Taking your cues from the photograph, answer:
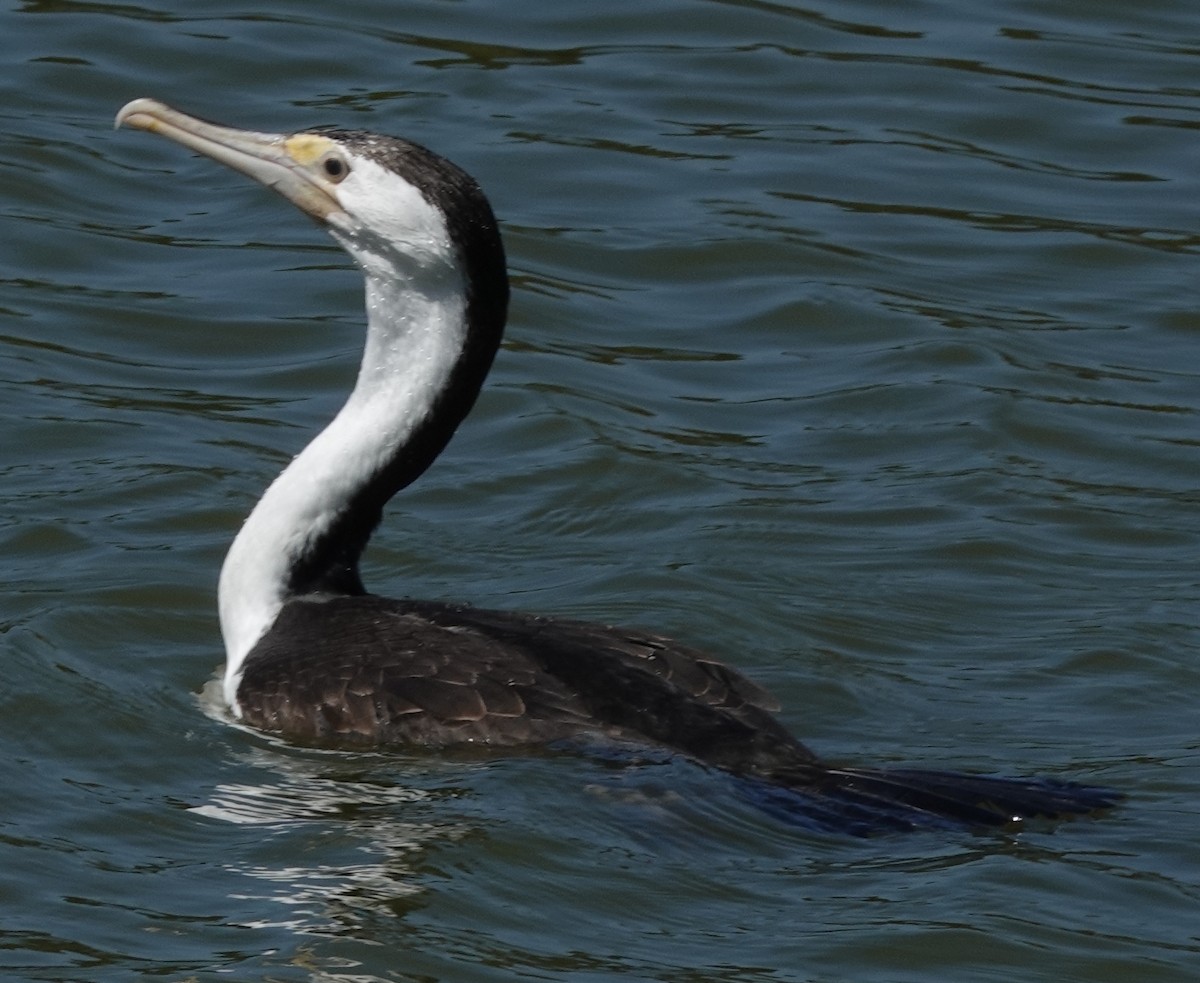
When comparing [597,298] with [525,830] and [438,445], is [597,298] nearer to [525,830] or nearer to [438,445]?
[438,445]

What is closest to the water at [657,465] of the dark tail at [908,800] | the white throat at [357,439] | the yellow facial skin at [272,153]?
the dark tail at [908,800]

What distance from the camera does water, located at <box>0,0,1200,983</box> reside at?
6.70 meters

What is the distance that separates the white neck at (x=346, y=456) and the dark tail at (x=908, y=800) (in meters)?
1.69

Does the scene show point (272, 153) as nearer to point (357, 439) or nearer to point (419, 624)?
point (357, 439)

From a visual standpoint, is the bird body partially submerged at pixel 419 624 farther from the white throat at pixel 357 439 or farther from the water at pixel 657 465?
the water at pixel 657 465

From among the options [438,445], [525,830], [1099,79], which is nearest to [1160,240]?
[1099,79]

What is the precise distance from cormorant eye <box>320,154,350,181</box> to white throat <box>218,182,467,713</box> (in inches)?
5.8

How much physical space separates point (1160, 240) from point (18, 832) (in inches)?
298

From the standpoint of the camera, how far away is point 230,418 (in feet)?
35.2

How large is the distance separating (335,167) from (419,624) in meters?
1.41

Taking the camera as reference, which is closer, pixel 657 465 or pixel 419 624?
pixel 419 624

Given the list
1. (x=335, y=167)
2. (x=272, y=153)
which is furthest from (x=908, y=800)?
(x=272, y=153)

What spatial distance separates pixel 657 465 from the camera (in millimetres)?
10289

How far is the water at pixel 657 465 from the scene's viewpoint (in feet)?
22.0
